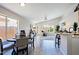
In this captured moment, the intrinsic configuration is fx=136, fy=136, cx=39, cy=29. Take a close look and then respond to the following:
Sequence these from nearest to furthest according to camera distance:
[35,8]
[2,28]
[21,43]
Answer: [21,43]
[2,28]
[35,8]

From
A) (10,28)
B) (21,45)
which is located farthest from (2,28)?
(21,45)

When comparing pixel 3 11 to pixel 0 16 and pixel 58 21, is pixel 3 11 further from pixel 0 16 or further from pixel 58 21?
pixel 58 21

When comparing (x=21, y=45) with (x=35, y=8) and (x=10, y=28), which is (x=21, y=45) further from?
(x=35, y=8)

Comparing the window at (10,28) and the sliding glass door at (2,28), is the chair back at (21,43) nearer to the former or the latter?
the sliding glass door at (2,28)

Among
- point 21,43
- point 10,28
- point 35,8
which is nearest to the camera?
point 21,43

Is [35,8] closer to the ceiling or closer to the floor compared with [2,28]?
closer to the ceiling

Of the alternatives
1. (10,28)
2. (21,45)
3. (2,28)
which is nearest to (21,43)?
(21,45)

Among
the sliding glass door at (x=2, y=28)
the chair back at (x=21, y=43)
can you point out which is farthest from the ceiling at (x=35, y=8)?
the chair back at (x=21, y=43)

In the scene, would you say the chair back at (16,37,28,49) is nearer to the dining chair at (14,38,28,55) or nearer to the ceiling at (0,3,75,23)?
the dining chair at (14,38,28,55)

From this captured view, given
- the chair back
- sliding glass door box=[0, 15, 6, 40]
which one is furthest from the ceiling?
the chair back

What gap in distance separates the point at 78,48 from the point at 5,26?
135 inches

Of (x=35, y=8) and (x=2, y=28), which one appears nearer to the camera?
(x=2, y=28)

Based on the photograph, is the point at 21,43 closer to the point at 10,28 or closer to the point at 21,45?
the point at 21,45

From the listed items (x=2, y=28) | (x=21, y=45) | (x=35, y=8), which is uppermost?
(x=35, y=8)
